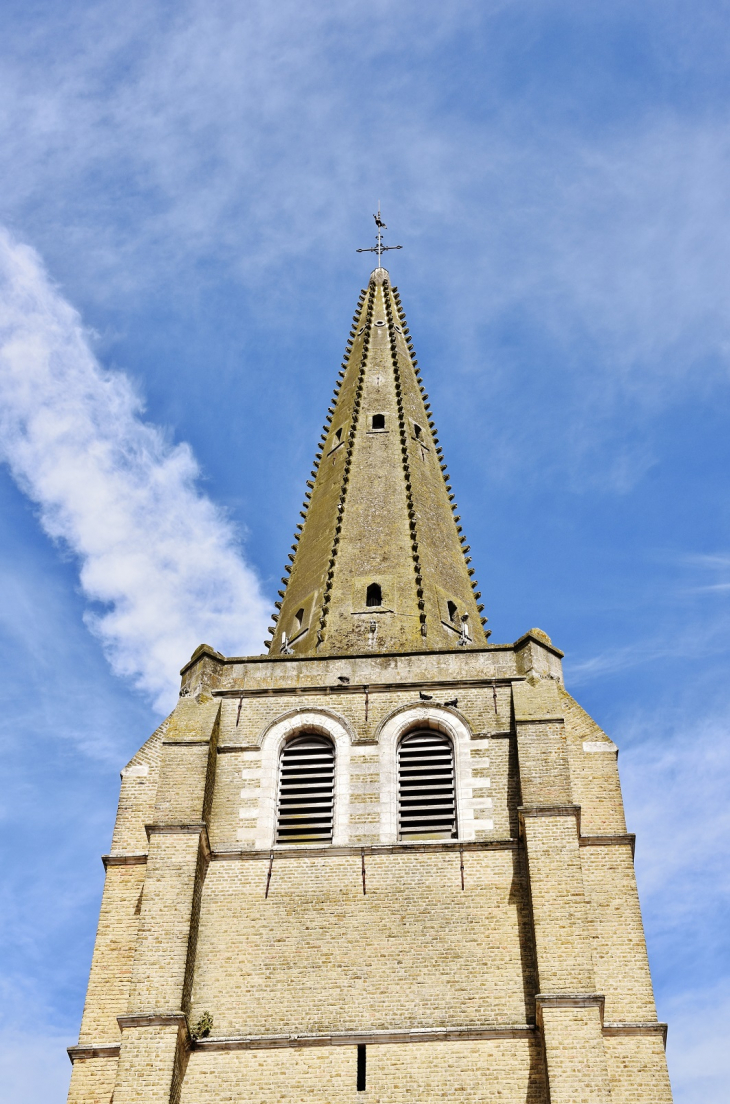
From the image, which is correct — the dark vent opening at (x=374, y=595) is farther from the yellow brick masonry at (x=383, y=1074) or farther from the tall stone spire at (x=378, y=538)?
the yellow brick masonry at (x=383, y=1074)

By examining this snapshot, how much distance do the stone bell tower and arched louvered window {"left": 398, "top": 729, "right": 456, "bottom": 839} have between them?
33mm

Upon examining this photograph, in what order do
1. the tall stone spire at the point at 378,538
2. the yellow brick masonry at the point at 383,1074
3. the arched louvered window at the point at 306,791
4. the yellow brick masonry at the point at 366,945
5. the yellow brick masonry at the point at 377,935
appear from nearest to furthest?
the yellow brick masonry at the point at 383,1074, the yellow brick masonry at the point at 377,935, the yellow brick masonry at the point at 366,945, the arched louvered window at the point at 306,791, the tall stone spire at the point at 378,538

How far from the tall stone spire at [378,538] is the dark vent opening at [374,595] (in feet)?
0.10

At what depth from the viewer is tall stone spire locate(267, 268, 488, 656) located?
78.1 feet

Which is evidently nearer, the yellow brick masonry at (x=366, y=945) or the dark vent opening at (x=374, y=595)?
the yellow brick masonry at (x=366, y=945)

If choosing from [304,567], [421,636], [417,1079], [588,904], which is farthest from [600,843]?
[304,567]

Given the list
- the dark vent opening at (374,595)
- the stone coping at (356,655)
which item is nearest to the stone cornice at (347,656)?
the stone coping at (356,655)

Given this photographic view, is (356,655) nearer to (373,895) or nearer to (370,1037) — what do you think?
(373,895)

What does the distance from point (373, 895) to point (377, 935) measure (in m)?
0.60

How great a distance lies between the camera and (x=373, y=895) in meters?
18.1

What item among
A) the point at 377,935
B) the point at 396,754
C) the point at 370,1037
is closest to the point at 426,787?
the point at 396,754

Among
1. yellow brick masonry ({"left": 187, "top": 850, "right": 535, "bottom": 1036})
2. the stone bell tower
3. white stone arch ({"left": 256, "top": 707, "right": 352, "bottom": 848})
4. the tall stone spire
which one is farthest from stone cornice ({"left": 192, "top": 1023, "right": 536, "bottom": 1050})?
the tall stone spire

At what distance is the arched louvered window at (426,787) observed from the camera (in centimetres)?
1905

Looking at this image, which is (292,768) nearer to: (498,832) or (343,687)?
(343,687)
